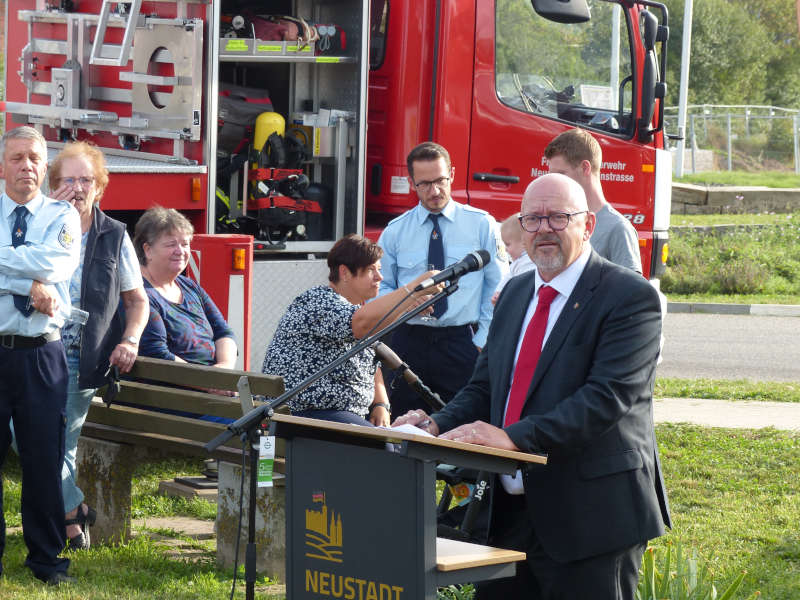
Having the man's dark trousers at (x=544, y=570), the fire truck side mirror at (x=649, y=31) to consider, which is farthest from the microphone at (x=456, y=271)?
the fire truck side mirror at (x=649, y=31)

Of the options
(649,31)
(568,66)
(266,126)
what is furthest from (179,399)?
(649,31)

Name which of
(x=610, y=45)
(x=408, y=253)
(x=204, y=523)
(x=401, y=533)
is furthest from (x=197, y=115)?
(x=401, y=533)

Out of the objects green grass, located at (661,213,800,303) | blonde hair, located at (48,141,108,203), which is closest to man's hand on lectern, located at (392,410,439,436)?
blonde hair, located at (48,141,108,203)

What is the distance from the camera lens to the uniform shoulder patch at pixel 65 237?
17.1 ft

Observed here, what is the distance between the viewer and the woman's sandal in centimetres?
602

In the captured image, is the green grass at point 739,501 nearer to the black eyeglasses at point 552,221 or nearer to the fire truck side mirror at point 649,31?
the black eyeglasses at point 552,221

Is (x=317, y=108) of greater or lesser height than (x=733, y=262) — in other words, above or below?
above

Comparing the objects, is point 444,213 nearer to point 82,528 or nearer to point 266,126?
point 266,126

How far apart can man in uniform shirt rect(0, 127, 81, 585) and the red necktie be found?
222 centimetres

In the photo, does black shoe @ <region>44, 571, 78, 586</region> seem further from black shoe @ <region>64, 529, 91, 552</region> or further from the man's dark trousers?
the man's dark trousers

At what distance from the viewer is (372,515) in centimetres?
344

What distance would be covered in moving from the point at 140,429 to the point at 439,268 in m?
1.81

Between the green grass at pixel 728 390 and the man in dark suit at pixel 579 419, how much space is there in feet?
22.6

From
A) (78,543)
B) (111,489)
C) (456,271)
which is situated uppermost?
(456,271)
